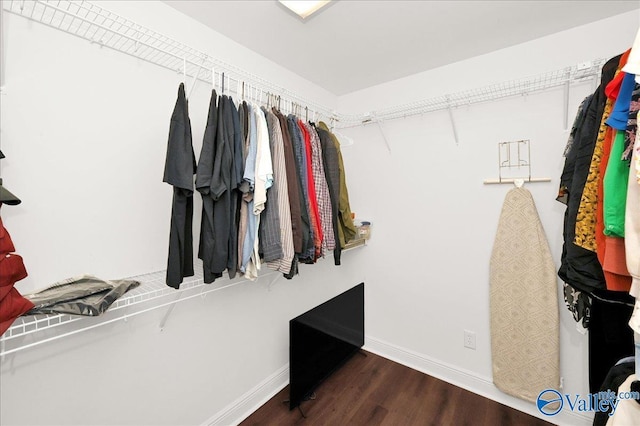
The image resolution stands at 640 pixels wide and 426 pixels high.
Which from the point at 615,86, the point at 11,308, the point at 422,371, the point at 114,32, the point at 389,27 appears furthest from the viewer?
the point at 422,371

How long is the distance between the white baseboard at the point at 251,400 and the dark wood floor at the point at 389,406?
4cm

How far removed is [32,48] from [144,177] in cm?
58

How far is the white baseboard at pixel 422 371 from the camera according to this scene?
5.52ft

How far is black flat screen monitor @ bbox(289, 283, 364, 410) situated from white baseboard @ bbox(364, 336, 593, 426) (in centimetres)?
23

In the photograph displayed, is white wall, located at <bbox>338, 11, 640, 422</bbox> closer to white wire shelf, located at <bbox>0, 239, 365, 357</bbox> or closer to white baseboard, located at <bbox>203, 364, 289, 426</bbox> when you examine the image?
white baseboard, located at <bbox>203, 364, 289, 426</bbox>

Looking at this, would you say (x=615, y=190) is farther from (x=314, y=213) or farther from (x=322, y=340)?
Answer: (x=322, y=340)

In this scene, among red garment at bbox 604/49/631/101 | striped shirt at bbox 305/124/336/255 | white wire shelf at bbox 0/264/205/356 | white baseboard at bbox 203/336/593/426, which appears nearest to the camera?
red garment at bbox 604/49/631/101

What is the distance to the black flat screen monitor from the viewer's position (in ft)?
5.67

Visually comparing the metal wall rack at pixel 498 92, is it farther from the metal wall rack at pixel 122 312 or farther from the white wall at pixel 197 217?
the metal wall rack at pixel 122 312

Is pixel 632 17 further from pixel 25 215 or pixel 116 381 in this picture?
pixel 116 381

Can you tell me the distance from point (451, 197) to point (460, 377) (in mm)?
1343

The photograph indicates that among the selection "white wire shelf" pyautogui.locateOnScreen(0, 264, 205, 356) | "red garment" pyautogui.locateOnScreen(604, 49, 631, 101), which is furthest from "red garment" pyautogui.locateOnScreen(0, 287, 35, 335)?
"red garment" pyautogui.locateOnScreen(604, 49, 631, 101)

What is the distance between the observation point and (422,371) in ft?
7.32

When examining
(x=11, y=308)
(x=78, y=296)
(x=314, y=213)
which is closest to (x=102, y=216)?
(x=78, y=296)
